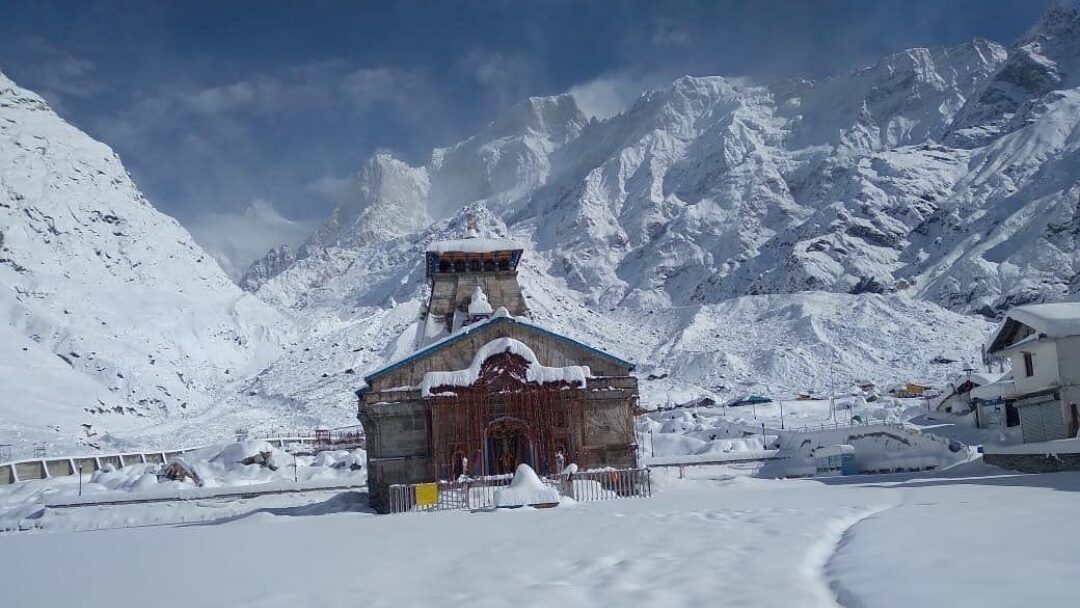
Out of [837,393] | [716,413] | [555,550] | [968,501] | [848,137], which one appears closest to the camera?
[555,550]

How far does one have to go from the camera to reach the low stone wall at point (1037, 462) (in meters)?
23.5

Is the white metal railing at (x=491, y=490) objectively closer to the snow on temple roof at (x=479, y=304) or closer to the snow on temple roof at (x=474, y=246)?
the snow on temple roof at (x=479, y=304)

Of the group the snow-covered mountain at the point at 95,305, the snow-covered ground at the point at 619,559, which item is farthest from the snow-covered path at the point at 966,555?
the snow-covered mountain at the point at 95,305

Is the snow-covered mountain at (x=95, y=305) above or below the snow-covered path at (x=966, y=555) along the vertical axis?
above

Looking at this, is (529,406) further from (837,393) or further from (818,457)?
(837,393)

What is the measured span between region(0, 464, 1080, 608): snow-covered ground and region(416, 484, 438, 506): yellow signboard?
4.07 metres

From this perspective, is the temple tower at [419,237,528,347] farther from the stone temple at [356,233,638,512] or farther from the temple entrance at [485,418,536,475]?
the temple entrance at [485,418,536,475]

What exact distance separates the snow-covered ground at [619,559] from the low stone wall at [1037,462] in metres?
5.20

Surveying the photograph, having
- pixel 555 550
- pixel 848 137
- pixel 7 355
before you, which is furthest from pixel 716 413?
pixel 848 137

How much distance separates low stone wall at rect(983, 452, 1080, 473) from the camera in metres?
23.5

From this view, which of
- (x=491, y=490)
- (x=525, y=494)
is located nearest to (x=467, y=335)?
(x=491, y=490)

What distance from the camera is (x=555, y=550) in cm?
1173

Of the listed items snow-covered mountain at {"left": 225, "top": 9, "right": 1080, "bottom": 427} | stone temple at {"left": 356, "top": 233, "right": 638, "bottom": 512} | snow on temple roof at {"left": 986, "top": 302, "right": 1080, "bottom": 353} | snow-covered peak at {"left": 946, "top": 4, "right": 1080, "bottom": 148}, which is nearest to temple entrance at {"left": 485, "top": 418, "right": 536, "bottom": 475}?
stone temple at {"left": 356, "top": 233, "right": 638, "bottom": 512}

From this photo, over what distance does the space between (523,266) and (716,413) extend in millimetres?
96820
